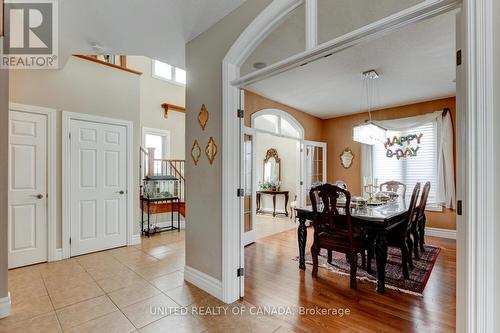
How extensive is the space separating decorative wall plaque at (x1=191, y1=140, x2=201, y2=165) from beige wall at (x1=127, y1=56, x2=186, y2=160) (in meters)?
4.17

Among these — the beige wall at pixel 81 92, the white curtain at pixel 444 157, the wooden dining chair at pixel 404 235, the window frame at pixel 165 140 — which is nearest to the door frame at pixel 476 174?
the wooden dining chair at pixel 404 235

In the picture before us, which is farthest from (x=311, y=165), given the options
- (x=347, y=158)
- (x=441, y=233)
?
(x=441, y=233)

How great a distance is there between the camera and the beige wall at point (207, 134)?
2.47m

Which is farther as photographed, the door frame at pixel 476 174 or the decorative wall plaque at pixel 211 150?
the decorative wall plaque at pixel 211 150

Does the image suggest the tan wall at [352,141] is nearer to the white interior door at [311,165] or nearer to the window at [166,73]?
the white interior door at [311,165]

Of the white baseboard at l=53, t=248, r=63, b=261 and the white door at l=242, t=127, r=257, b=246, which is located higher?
the white door at l=242, t=127, r=257, b=246

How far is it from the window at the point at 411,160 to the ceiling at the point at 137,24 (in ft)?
15.6

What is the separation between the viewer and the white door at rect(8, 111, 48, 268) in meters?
3.23

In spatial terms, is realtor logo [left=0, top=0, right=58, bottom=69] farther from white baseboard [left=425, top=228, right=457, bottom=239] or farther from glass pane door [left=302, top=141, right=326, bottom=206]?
white baseboard [left=425, top=228, right=457, bottom=239]

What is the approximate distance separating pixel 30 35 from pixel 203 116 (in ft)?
7.35

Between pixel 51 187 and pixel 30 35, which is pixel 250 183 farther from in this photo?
pixel 30 35

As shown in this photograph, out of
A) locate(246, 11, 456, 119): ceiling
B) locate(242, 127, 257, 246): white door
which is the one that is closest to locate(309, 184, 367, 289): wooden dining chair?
locate(246, 11, 456, 119): ceiling

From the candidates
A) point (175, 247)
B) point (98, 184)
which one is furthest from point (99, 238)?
point (175, 247)

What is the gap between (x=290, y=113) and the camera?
5715 mm
